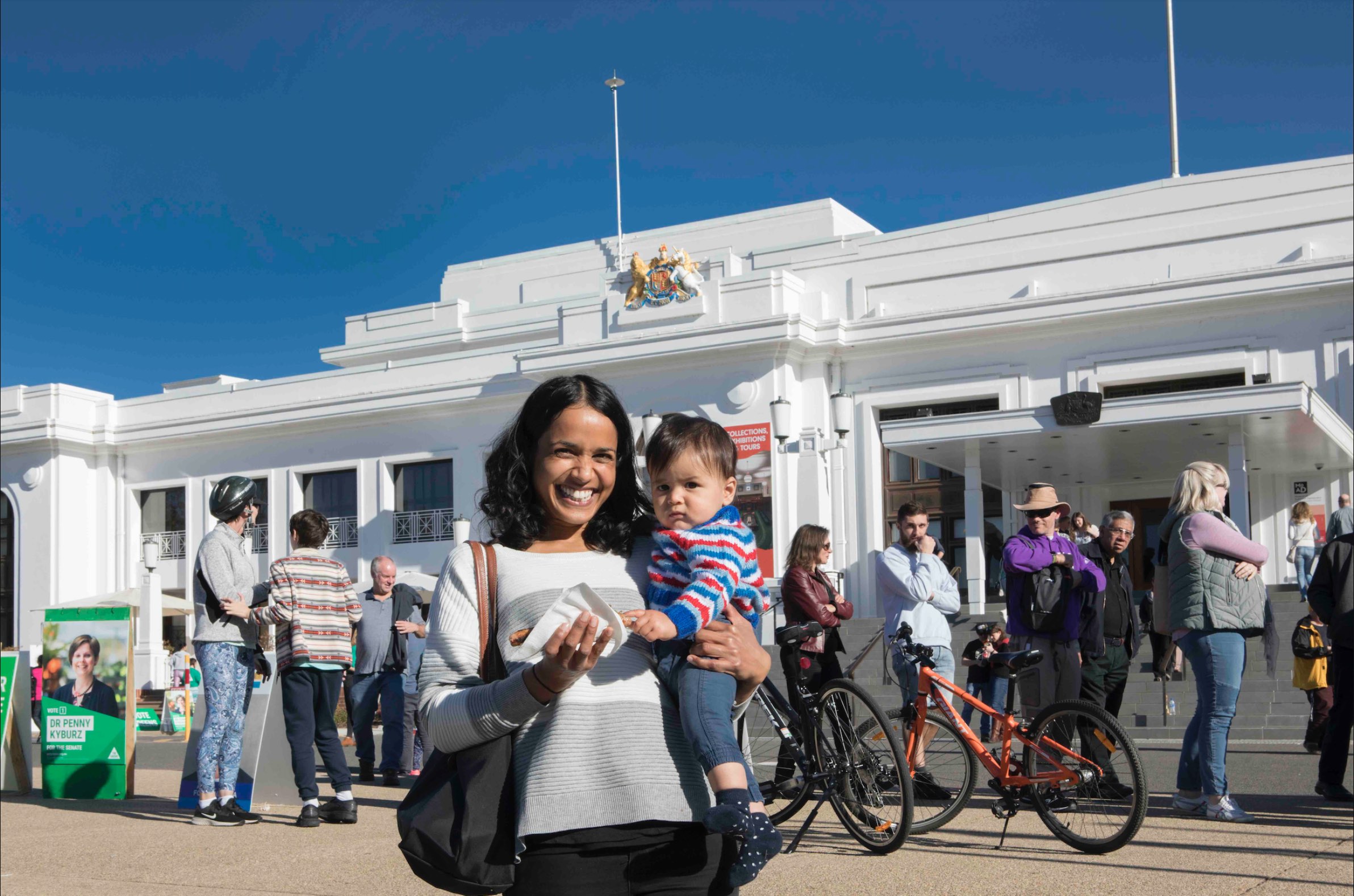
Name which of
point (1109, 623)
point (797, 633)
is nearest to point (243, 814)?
point (797, 633)

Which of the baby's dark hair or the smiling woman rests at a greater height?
the baby's dark hair

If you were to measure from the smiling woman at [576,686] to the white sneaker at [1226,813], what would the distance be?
5124 mm

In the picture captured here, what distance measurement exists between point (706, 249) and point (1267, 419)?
18.1 metres

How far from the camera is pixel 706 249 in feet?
116

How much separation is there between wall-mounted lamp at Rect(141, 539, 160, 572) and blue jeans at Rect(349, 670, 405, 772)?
23.1 metres

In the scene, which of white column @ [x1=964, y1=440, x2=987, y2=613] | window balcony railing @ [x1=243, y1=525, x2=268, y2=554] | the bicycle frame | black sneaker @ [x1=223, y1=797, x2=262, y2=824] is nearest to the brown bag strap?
the bicycle frame

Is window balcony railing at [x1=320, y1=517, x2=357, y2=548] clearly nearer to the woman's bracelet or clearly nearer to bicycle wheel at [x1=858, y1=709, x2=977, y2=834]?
bicycle wheel at [x1=858, y1=709, x2=977, y2=834]

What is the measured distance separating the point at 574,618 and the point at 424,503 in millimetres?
29477

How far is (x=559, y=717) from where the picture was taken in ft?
7.78

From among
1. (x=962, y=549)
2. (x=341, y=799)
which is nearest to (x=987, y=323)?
(x=962, y=549)

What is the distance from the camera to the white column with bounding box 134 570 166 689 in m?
26.8

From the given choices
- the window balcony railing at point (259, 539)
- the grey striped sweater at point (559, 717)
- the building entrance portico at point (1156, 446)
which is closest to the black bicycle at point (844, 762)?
the grey striped sweater at point (559, 717)

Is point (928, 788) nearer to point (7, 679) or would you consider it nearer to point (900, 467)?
Result: point (7, 679)

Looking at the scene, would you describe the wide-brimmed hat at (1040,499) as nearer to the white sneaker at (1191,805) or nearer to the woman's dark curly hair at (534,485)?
the white sneaker at (1191,805)
